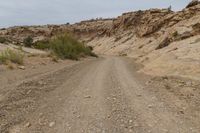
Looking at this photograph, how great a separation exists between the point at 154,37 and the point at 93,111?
51.3 metres

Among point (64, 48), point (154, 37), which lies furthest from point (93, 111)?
point (154, 37)

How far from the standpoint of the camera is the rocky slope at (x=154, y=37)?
79.2 ft

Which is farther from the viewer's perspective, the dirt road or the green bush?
the green bush

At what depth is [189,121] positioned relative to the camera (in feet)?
32.0

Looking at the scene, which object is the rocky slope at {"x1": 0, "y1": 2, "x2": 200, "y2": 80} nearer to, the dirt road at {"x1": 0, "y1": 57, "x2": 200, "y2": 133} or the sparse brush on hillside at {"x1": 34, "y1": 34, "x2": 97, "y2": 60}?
the dirt road at {"x1": 0, "y1": 57, "x2": 200, "y2": 133}

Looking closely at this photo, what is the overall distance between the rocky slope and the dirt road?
267 inches

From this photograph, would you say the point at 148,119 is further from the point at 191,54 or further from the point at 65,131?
the point at 191,54

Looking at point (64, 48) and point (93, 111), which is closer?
point (93, 111)

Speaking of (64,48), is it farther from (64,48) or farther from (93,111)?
(93,111)

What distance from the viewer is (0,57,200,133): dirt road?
8930 millimetres

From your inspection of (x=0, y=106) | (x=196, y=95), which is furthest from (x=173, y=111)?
(x=0, y=106)

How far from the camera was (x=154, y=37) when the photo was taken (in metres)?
60.8

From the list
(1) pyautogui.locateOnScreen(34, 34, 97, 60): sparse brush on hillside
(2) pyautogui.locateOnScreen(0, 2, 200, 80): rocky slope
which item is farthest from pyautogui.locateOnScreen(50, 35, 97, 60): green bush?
(2) pyautogui.locateOnScreen(0, 2, 200, 80): rocky slope

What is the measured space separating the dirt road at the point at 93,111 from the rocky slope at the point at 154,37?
678 cm
